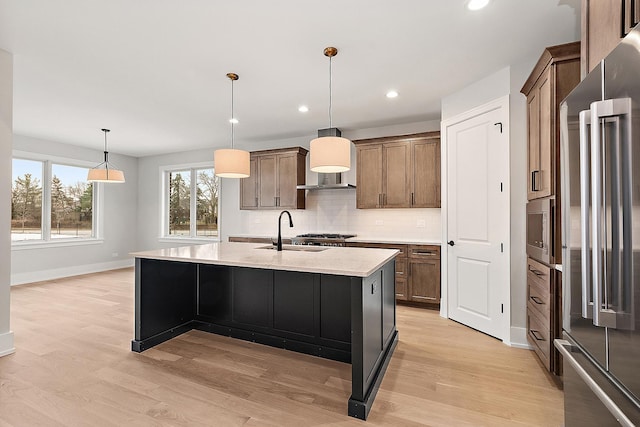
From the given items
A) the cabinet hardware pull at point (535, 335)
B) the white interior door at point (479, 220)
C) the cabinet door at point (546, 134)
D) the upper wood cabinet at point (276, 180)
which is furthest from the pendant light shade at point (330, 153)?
the upper wood cabinet at point (276, 180)

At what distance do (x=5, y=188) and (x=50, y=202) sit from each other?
400 centimetres

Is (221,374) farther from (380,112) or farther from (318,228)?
(380,112)

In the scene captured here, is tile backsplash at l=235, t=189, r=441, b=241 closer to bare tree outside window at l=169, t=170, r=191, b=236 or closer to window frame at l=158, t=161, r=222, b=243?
window frame at l=158, t=161, r=222, b=243

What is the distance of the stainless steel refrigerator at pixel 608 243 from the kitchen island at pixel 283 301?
1.05 meters

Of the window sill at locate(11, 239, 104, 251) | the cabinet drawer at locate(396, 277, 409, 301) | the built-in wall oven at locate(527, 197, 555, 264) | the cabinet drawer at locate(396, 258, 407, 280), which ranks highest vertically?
the built-in wall oven at locate(527, 197, 555, 264)

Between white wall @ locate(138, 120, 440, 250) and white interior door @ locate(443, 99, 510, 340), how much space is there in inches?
42.1

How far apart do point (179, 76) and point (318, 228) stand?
3.16m

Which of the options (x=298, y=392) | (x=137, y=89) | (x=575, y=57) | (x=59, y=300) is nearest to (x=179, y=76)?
(x=137, y=89)

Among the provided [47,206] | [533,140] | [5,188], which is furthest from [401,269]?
[47,206]

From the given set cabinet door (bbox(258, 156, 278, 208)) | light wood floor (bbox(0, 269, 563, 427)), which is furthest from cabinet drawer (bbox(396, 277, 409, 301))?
cabinet door (bbox(258, 156, 278, 208))

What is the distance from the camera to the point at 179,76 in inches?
127

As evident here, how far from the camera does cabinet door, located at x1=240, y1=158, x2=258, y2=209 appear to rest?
221 inches

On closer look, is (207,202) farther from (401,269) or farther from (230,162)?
(401,269)

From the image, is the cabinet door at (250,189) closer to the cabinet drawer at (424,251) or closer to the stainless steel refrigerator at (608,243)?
the cabinet drawer at (424,251)
